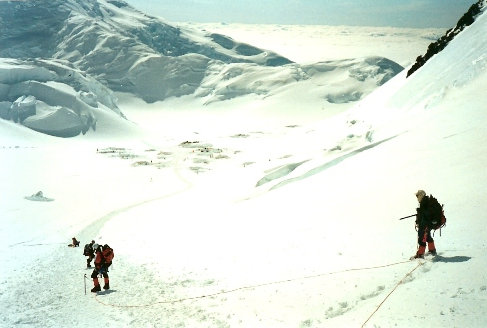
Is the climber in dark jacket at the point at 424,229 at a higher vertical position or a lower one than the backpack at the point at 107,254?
higher

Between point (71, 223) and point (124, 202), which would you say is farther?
point (124, 202)

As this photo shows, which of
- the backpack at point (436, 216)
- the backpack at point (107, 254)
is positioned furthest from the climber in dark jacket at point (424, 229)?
the backpack at point (107, 254)

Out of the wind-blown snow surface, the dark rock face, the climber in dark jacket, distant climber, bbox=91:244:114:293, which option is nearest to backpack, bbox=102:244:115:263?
distant climber, bbox=91:244:114:293

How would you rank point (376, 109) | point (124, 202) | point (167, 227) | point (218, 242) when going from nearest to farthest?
point (218, 242) → point (167, 227) → point (124, 202) → point (376, 109)

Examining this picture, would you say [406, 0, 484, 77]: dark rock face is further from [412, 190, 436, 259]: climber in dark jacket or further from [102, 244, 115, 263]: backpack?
[102, 244, 115, 263]: backpack

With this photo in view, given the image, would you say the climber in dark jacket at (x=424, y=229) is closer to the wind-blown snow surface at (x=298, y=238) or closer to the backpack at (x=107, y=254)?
the wind-blown snow surface at (x=298, y=238)

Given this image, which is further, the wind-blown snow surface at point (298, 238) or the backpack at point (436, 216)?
the backpack at point (436, 216)

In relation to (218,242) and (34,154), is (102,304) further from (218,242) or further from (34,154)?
(34,154)

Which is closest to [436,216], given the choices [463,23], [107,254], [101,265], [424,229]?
[424,229]

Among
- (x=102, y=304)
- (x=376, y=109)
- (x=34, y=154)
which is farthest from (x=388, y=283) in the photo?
(x=34, y=154)

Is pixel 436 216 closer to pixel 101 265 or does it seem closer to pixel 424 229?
pixel 424 229
